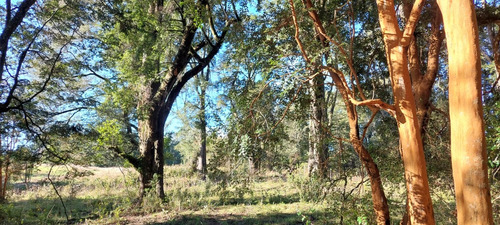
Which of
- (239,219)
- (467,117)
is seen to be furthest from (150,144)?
(467,117)

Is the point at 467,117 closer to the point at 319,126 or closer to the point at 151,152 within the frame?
the point at 319,126

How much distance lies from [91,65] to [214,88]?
8.82 meters

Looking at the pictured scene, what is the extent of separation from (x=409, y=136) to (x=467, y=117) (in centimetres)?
94

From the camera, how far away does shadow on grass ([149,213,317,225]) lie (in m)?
7.11

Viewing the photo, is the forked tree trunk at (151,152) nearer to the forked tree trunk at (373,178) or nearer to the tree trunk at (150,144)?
the tree trunk at (150,144)

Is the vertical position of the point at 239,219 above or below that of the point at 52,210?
below

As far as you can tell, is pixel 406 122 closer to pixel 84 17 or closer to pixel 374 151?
pixel 374 151

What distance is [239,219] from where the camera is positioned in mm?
7520

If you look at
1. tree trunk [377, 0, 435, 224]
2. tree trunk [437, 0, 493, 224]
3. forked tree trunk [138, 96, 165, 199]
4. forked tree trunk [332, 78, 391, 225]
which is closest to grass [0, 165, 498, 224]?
forked tree trunk [332, 78, 391, 225]

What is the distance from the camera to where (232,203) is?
978 centimetres

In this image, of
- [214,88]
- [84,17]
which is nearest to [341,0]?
[84,17]

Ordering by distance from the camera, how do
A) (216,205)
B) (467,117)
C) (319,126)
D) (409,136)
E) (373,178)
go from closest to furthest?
(467,117)
(409,136)
(373,178)
(319,126)
(216,205)

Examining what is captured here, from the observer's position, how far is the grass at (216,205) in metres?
4.91

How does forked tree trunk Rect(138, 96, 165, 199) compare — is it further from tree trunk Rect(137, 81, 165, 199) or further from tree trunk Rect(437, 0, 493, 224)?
tree trunk Rect(437, 0, 493, 224)
